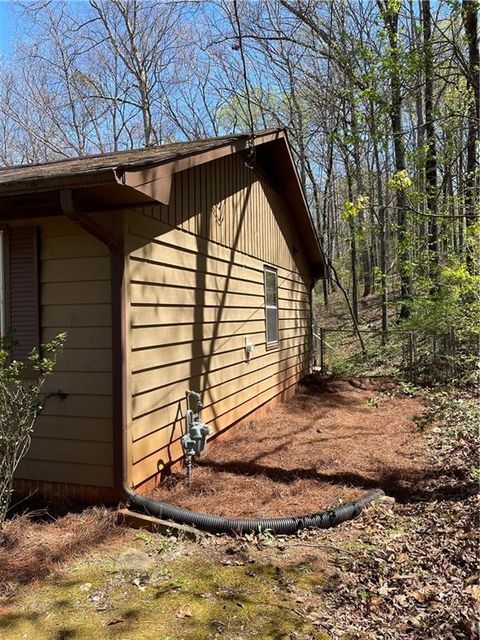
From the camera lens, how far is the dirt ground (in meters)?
4.30

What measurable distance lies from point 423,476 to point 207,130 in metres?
19.4

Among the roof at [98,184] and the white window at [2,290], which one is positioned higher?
the roof at [98,184]

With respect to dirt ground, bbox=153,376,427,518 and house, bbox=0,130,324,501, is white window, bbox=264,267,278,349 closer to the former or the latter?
dirt ground, bbox=153,376,427,518

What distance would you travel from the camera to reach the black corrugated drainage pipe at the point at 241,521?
3.71 metres

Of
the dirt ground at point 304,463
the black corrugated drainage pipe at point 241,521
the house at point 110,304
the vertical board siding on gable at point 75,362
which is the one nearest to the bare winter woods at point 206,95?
the dirt ground at point 304,463

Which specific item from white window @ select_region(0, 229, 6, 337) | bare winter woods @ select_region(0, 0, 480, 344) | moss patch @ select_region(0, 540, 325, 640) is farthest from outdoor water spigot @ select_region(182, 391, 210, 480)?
bare winter woods @ select_region(0, 0, 480, 344)

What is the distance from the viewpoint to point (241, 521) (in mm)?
3727

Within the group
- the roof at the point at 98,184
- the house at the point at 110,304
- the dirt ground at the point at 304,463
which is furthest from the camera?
the dirt ground at the point at 304,463

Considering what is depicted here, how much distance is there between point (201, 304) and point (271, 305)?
3382mm

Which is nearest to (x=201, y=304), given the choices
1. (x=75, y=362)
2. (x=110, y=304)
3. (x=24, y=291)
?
(x=110, y=304)

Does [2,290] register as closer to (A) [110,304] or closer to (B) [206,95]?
(A) [110,304]

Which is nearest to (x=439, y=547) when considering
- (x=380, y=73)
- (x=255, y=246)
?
(x=255, y=246)

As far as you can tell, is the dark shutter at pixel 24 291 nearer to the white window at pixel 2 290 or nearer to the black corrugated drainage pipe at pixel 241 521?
the white window at pixel 2 290

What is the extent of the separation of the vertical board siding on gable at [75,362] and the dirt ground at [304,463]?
81 cm
